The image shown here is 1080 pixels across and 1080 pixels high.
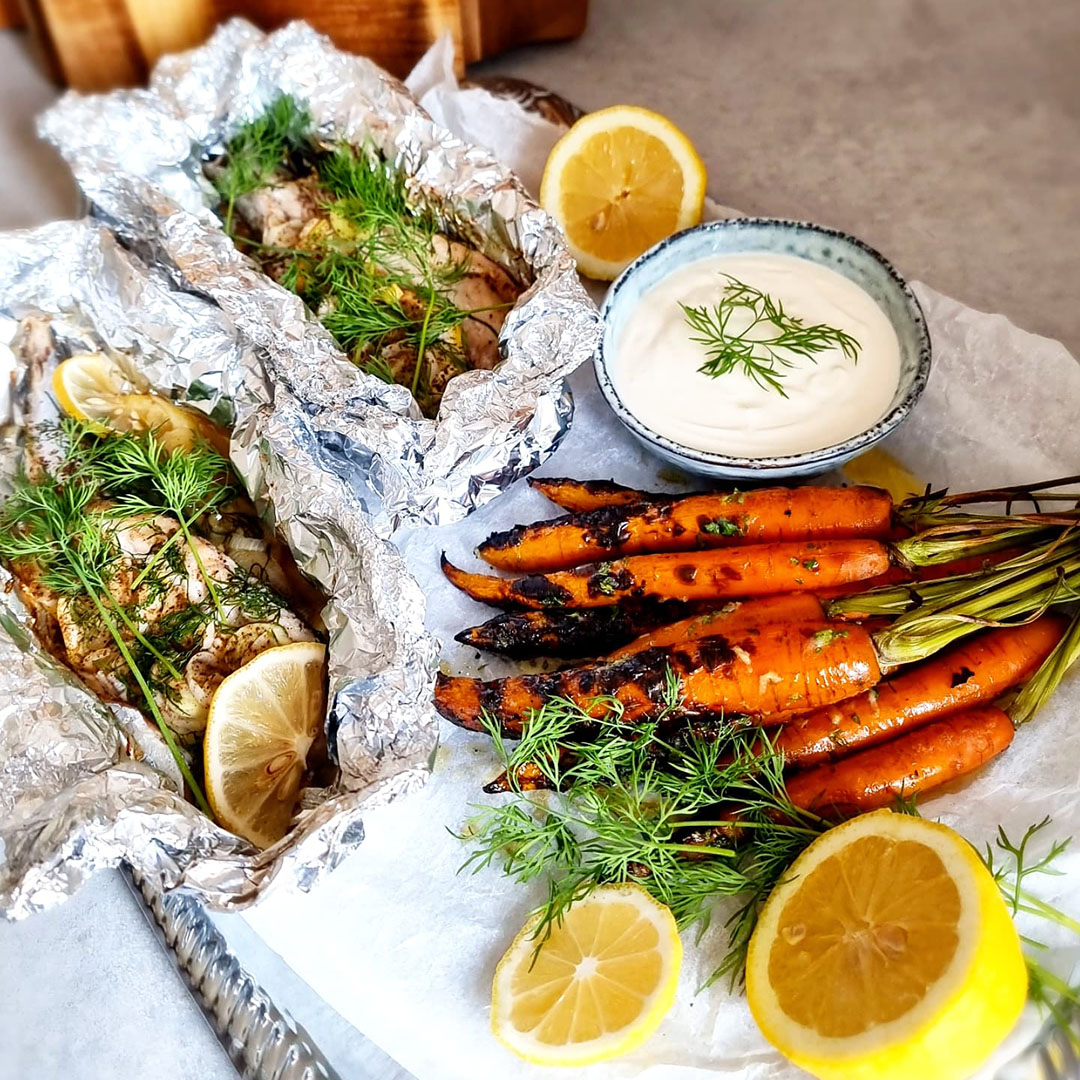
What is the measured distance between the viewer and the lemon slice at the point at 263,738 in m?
1.33

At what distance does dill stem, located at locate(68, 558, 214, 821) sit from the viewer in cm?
136

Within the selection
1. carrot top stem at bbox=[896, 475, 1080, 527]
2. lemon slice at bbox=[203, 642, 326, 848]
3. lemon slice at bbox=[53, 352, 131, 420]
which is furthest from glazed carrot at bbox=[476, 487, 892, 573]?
lemon slice at bbox=[53, 352, 131, 420]

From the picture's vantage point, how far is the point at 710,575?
1494 mm

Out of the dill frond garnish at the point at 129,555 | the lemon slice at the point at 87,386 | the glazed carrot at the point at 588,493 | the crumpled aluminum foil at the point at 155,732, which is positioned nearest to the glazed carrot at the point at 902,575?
the glazed carrot at the point at 588,493

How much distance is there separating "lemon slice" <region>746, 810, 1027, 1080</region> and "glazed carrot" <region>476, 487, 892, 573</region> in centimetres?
49

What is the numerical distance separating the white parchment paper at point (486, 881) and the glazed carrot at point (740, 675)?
0.19 m

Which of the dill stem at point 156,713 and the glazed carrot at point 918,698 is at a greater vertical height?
the dill stem at point 156,713

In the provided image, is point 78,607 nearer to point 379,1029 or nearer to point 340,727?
point 340,727

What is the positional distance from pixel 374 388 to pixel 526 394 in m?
0.22

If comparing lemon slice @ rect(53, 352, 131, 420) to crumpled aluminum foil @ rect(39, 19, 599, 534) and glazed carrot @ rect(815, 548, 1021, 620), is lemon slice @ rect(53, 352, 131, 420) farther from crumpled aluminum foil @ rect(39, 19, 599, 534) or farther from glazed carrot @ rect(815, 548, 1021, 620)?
glazed carrot @ rect(815, 548, 1021, 620)

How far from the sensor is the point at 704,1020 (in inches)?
48.9

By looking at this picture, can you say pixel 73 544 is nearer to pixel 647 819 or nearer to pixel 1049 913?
pixel 647 819

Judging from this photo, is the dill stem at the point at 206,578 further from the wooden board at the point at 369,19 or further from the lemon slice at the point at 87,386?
the wooden board at the point at 369,19

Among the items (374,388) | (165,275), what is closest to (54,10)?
(165,275)
